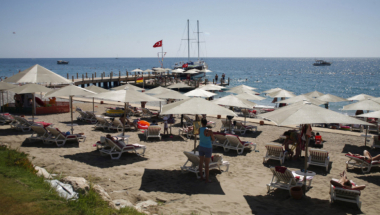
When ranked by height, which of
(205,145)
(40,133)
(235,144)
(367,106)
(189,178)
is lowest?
(189,178)

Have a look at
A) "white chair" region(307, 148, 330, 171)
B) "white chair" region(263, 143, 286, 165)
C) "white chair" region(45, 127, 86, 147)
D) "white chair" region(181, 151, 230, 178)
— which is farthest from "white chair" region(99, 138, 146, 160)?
"white chair" region(307, 148, 330, 171)

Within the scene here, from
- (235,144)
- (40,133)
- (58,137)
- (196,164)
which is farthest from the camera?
(40,133)

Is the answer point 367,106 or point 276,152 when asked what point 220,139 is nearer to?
point 276,152

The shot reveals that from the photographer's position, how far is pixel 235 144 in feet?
34.2

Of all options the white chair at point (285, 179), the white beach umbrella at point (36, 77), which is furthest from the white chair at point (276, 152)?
the white beach umbrella at point (36, 77)

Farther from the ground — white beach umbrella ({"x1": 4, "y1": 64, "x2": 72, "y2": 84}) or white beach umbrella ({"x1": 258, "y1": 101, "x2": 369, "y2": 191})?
white beach umbrella ({"x1": 4, "y1": 64, "x2": 72, "y2": 84})

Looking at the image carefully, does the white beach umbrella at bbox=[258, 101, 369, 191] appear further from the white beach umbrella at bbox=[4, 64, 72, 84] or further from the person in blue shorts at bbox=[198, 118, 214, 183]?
the white beach umbrella at bbox=[4, 64, 72, 84]

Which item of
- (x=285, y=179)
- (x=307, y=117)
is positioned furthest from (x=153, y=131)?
(x=307, y=117)

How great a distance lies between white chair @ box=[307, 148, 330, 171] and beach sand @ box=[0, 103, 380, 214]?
0.23m

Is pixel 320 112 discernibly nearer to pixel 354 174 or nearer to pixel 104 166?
pixel 354 174

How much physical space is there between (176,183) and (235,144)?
387 cm

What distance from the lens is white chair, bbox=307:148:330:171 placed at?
8.57 meters

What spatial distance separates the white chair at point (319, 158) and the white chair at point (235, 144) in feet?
7.44

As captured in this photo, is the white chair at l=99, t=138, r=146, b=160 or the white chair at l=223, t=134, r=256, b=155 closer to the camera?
the white chair at l=99, t=138, r=146, b=160
